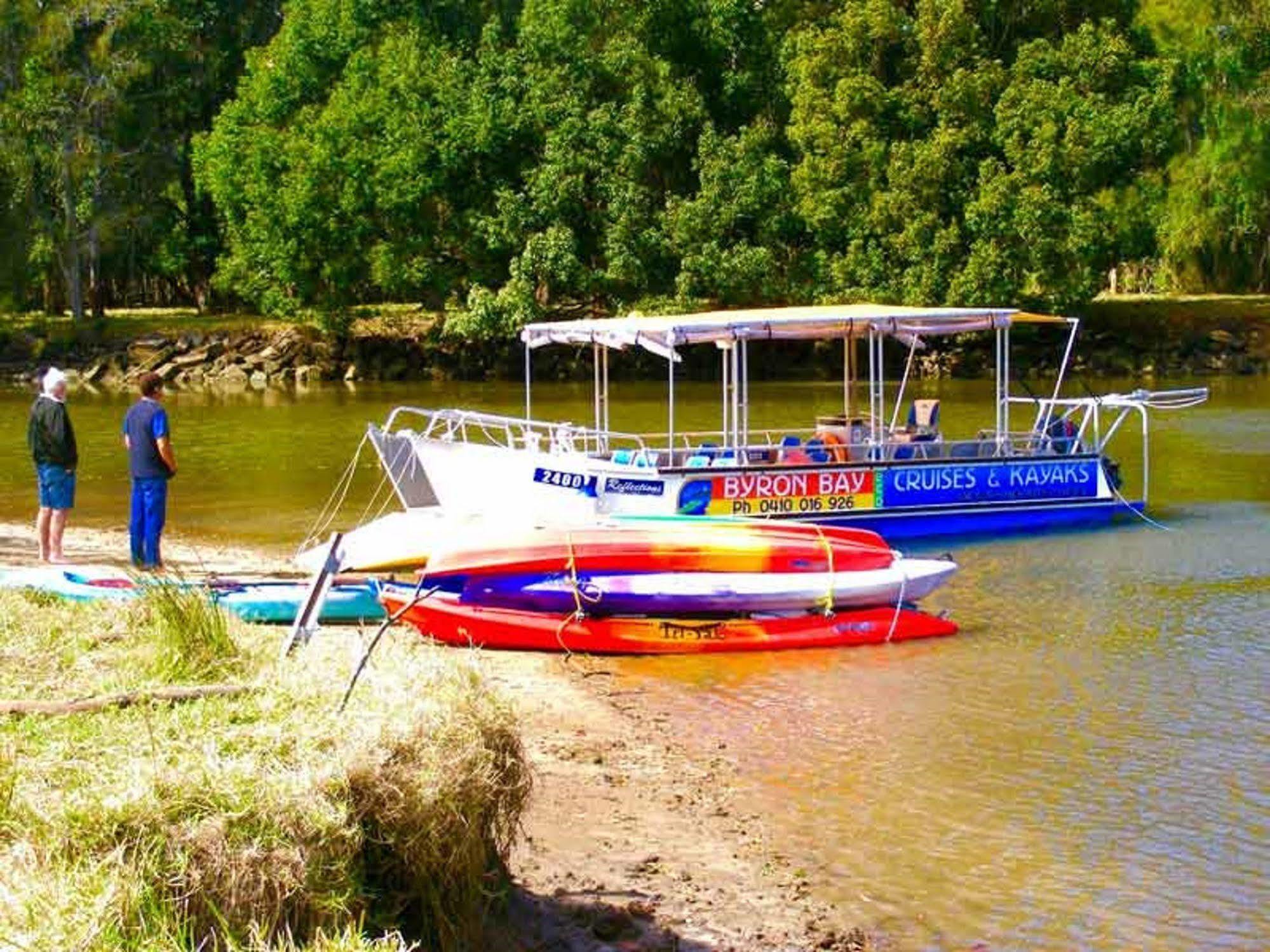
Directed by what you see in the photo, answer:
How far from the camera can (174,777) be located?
5633mm

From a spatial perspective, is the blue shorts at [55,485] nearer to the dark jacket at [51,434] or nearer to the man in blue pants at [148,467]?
the dark jacket at [51,434]

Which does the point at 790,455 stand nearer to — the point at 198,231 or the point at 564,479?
the point at 564,479

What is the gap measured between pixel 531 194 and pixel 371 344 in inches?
305

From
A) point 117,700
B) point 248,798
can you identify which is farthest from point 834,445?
point 248,798

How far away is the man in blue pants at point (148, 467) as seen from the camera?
15.6 meters

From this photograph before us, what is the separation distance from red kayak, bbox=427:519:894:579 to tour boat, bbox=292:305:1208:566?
3.36m

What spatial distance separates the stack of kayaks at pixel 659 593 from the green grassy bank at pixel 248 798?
672 cm

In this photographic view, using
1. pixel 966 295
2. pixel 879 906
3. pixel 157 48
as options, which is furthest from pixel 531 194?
pixel 879 906

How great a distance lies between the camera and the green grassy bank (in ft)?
17.4

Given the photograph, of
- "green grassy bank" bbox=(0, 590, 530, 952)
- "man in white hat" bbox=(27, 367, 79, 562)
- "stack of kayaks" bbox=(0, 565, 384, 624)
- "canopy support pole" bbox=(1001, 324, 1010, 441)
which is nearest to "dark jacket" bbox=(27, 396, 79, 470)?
"man in white hat" bbox=(27, 367, 79, 562)

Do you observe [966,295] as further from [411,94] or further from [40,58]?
[40,58]

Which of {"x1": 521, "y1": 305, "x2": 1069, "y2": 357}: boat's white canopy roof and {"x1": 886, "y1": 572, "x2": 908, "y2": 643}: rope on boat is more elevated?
{"x1": 521, "y1": 305, "x2": 1069, "y2": 357}: boat's white canopy roof

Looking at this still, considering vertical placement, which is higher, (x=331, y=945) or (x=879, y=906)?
(x=331, y=945)

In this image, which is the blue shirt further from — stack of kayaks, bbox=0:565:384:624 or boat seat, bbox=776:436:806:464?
boat seat, bbox=776:436:806:464
